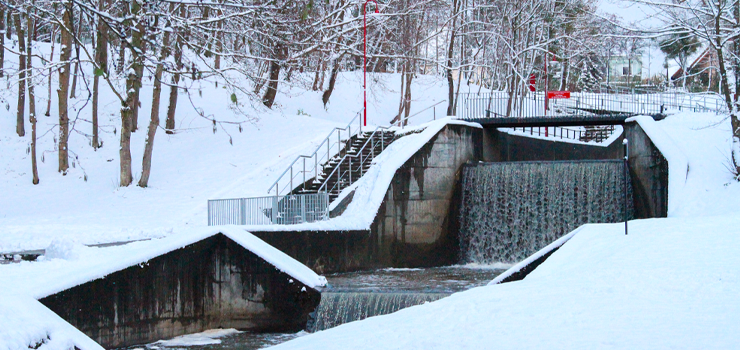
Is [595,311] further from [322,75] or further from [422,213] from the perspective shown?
[322,75]

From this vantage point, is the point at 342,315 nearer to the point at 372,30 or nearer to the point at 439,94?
the point at 372,30

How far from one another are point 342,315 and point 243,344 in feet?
6.00

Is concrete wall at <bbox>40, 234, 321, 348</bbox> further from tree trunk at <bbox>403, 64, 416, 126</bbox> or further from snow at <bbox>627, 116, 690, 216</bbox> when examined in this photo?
tree trunk at <bbox>403, 64, 416, 126</bbox>

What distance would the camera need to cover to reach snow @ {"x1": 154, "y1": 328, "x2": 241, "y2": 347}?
14.4 meters

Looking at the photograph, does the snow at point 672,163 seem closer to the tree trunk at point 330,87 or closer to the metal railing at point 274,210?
the metal railing at point 274,210

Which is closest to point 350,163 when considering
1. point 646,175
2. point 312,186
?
point 312,186

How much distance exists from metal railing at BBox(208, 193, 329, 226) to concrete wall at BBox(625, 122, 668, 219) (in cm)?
809

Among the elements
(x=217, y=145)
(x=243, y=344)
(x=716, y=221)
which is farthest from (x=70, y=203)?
(x=716, y=221)

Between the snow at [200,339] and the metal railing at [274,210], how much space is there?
409 cm

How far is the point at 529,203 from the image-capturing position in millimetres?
23984

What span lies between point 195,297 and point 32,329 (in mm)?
5778

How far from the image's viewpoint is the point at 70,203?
81.7 ft

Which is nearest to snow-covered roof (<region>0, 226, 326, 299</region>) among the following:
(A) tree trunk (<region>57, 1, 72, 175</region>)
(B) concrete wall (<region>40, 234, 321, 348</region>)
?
(B) concrete wall (<region>40, 234, 321, 348</region>)

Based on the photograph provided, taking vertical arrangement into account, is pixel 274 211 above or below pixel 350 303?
above
